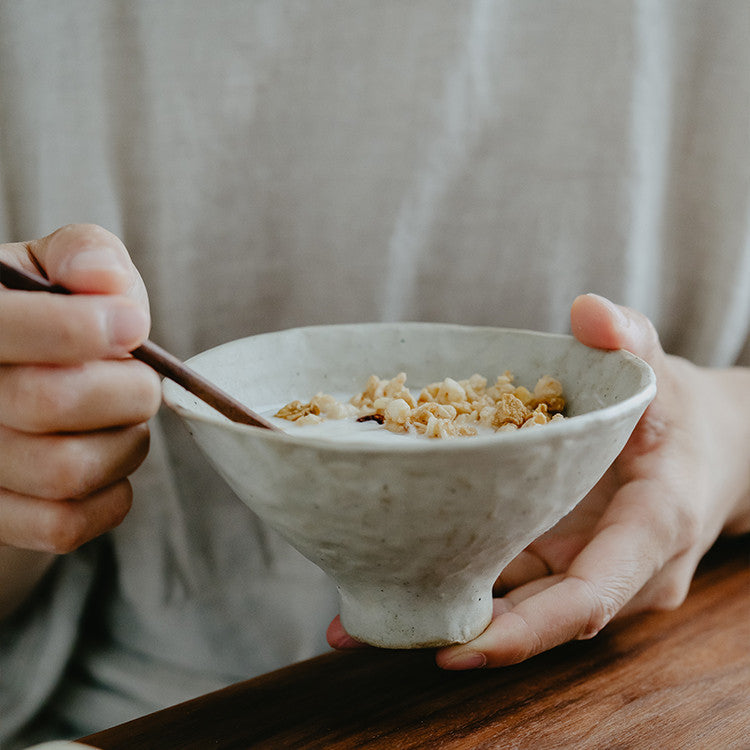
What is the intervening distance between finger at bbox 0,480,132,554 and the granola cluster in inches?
6.4

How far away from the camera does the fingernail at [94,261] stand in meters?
0.46

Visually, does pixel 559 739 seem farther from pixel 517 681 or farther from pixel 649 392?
pixel 649 392

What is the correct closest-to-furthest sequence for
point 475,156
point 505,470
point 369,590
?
point 505,470 < point 369,590 < point 475,156

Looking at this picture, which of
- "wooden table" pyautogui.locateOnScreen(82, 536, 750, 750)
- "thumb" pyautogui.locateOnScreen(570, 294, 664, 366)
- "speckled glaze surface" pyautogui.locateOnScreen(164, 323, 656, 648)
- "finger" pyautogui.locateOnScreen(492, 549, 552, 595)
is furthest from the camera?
"finger" pyautogui.locateOnScreen(492, 549, 552, 595)

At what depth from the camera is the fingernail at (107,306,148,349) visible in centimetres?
44

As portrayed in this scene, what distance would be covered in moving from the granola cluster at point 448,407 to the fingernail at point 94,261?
0.61ft

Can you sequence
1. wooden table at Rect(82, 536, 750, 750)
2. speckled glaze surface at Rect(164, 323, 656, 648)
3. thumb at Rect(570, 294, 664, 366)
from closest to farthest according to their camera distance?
speckled glaze surface at Rect(164, 323, 656, 648)
wooden table at Rect(82, 536, 750, 750)
thumb at Rect(570, 294, 664, 366)

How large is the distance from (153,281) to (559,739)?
0.58 metres

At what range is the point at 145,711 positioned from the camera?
2.37 ft

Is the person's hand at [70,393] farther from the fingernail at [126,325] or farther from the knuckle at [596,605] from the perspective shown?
the knuckle at [596,605]

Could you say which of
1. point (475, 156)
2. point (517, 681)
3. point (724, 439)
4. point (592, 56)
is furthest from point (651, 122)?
point (517, 681)

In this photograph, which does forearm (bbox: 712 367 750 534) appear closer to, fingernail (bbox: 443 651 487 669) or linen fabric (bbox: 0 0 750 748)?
linen fabric (bbox: 0 0 750 748)

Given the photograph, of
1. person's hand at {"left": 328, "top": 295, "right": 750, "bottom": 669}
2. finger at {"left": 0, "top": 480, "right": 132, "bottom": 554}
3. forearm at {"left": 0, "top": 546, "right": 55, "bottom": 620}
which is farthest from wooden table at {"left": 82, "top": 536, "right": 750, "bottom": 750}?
forearm at {"left": 0, "top": 546, "right": 55, "bottom": 620}

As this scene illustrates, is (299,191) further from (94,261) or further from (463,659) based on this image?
(463,659)
